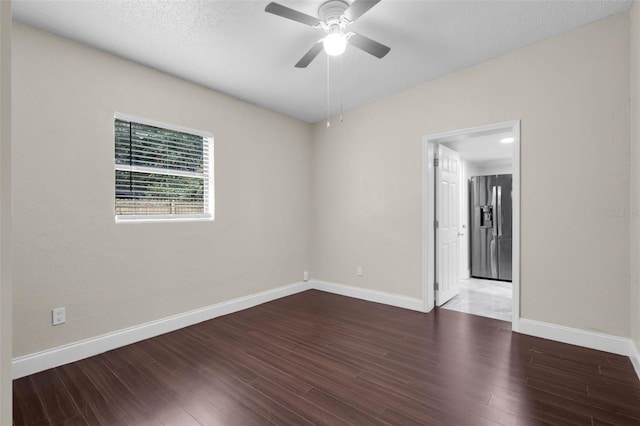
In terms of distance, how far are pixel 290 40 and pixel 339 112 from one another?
1944mm

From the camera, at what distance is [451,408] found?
1890mm

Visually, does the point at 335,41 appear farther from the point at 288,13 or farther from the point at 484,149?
the point at 484,149

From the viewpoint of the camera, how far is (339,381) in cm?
220

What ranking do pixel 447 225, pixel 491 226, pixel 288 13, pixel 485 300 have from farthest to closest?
pixel 491 226, pixel 485 300, pixel 447 225, pixel 288 13

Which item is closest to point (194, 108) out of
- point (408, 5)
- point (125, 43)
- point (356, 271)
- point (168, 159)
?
point (168, 159)

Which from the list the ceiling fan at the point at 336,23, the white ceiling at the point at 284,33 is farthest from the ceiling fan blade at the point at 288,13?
the white ceiling at the point at 284,33

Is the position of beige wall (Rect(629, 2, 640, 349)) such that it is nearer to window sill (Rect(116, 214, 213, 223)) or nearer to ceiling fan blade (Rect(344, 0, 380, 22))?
ceiling fan blade (Rect(344, 0, 380, 22))

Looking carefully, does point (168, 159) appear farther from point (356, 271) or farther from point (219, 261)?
point (356, 271)

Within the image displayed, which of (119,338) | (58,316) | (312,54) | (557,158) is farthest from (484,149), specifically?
(58,316)

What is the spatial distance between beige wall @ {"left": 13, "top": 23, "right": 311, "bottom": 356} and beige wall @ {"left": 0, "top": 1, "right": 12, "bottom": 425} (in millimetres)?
1914

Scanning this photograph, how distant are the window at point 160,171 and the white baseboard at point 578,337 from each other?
3.67 meters

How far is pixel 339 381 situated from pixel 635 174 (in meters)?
2.81

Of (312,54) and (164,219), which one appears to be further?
(164,219)

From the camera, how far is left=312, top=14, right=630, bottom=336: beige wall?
8.37 feet
